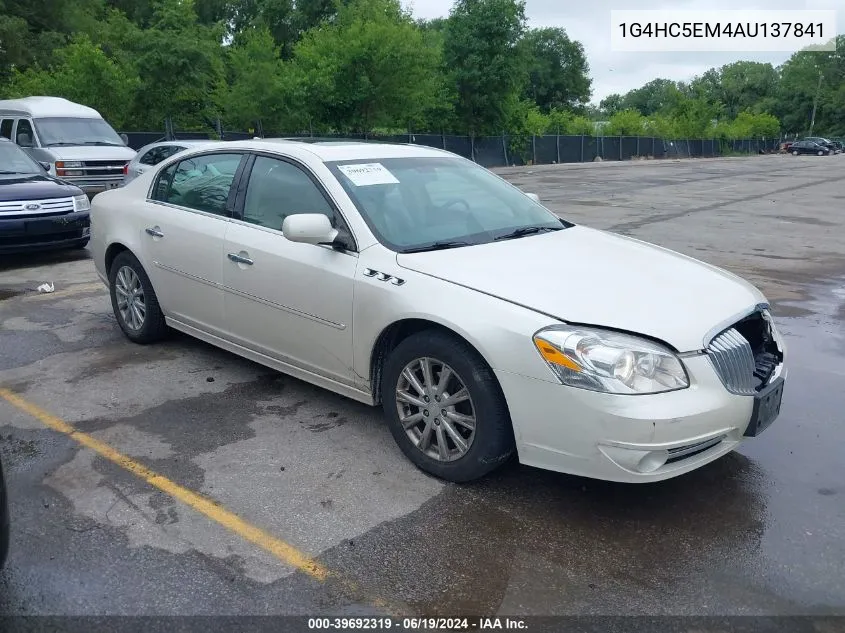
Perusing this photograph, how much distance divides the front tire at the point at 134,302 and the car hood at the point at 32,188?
4000 millimetres

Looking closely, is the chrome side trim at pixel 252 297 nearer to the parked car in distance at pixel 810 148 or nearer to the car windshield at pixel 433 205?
the car windshield at pixel 433 205

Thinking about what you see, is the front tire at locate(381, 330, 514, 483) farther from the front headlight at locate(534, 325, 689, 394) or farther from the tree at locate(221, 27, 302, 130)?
the tree at locate(221, 27, 302, 130)

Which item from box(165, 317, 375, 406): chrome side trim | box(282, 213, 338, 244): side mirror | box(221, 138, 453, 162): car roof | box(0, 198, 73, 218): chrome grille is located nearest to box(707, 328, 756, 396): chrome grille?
box(165, 317, 375, 406): chrome side trim

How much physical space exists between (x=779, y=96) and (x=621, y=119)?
54205 mm

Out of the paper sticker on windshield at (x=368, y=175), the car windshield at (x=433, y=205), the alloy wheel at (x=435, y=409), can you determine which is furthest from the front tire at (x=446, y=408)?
the paper sticker on windshield at (x=368, y=175)

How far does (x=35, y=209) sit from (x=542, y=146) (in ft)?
123

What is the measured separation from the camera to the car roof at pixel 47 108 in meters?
16.0

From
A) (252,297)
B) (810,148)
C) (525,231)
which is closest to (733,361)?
(525,231)

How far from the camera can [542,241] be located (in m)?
4.44

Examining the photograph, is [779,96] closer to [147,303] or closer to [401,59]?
[401,59]

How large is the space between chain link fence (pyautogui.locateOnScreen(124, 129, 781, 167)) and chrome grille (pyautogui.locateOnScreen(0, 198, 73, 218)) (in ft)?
48.2

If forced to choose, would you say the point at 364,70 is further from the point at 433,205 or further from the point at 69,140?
the point at 433,205

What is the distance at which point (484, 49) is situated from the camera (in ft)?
115

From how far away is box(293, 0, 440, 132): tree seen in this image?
2667 cm
